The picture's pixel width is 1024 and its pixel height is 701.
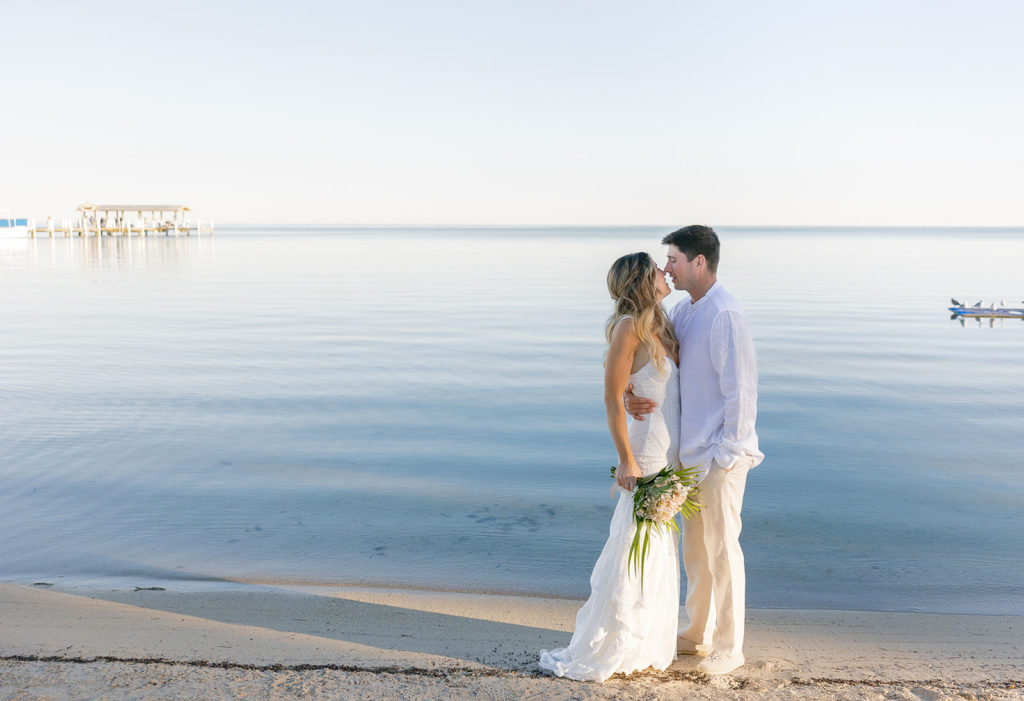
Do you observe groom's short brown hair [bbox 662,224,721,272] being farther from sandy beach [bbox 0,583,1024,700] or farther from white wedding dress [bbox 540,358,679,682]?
sandy beach [bbox 0,583,1024,700]

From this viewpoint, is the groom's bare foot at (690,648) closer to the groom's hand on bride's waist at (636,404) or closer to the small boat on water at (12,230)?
→ the groom's hand on bride's waist at (636,404)

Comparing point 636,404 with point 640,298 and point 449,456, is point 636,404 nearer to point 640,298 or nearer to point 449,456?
point 640,298

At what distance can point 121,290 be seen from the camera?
33.5 meters

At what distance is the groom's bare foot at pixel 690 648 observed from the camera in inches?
198

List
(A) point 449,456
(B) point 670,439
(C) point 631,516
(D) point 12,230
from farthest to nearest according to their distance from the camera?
(D) point 12,230 < (A) point 449,456 < (B) point 670,439 < (C) point 631,516

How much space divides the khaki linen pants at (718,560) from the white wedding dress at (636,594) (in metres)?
0.23

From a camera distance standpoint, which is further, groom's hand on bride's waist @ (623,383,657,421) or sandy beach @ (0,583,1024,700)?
groom's hand on bride's waist @ (623,383,657,421)

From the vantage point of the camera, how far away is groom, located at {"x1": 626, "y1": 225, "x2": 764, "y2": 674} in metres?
4.60

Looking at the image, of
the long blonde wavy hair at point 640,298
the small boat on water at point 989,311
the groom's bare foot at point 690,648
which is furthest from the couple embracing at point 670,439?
the small boat on water at point 989,311

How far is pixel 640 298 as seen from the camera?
14.8 feet

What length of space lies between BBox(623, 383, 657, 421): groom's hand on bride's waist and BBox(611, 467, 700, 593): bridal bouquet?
13.8 inches

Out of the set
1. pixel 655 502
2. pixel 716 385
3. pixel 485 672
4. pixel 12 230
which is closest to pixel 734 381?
pixel 716 385

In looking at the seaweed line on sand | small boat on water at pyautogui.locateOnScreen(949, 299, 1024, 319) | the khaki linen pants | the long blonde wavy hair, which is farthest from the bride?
small boat on water at pyautogui.locateOnScreen(949, 299, 1024, 319)

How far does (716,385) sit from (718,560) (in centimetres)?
105
